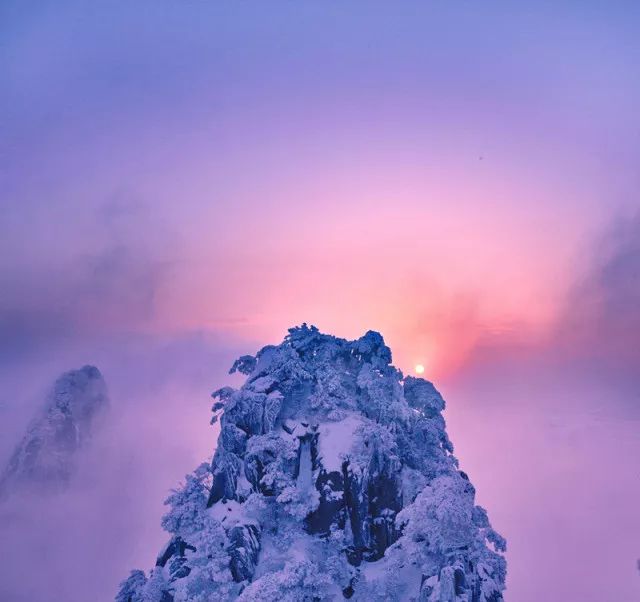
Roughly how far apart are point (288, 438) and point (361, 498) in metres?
8.91

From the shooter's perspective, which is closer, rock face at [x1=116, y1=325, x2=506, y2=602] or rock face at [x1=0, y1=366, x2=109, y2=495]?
rock face at [x1=116, y1=325, x2=506, y2=602]

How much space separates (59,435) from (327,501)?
87.8 metres

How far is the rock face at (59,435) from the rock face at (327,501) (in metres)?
71.5

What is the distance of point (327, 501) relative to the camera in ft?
134

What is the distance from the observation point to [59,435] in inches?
4072

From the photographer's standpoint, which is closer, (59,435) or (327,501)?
(327,501)

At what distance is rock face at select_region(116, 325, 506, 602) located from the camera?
36250mm

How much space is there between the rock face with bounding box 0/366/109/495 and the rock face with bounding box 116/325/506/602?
235ft

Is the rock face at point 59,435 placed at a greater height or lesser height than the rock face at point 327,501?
greater

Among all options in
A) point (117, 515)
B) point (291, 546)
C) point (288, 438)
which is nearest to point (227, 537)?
point (291, 546)

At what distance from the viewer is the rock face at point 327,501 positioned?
36250mm

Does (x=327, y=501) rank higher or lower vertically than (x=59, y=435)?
lower

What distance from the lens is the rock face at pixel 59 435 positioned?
313ft

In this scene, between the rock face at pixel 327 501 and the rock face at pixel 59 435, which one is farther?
the rock face at pixel 59 435
